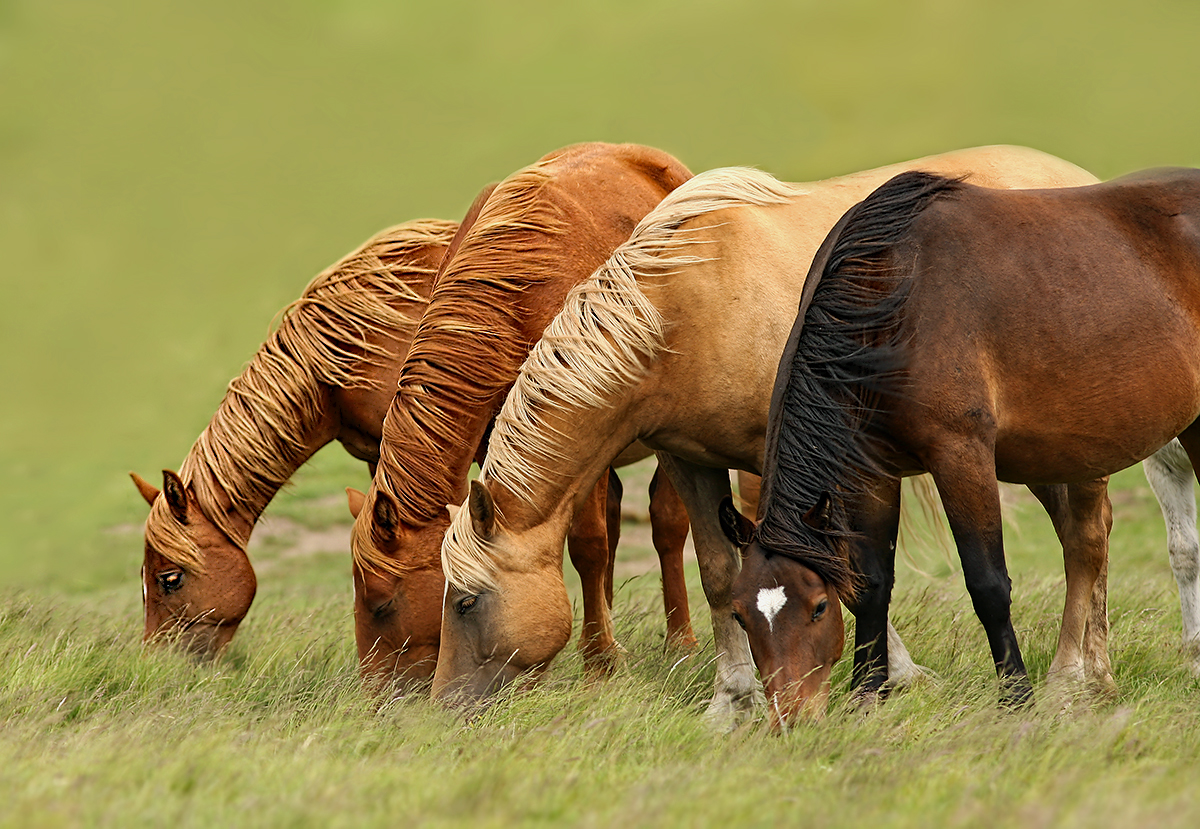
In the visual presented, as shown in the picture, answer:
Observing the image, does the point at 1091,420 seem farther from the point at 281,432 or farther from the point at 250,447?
the point at 250,447

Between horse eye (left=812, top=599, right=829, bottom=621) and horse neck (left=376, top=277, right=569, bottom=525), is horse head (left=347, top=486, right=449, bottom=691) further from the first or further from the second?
horse eye (left=812, top=599, right=829, bottom=621)

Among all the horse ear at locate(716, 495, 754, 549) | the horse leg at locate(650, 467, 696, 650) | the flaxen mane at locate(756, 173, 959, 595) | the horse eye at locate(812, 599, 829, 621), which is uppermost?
the flaxen mane at locate(756, 173, 959, 595)

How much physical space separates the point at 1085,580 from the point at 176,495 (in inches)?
192

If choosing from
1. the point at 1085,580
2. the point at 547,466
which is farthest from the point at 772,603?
the point at 1085,580

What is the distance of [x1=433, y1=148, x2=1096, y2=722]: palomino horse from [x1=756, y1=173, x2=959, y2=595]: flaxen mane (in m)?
0.64

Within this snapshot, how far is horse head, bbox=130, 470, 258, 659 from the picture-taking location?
6.34 metres

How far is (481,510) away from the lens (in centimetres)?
475

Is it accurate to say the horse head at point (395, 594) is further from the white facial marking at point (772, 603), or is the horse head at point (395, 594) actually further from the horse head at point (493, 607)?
the white facial marking at point (772, 603)

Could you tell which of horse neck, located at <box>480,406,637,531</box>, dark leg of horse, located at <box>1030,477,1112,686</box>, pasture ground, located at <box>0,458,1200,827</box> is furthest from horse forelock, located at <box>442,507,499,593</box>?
dark leg of horse, located at <box>1030,477,1112,686</box>

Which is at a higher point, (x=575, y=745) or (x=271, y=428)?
(x=271, y=428)

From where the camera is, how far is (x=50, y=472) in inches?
691

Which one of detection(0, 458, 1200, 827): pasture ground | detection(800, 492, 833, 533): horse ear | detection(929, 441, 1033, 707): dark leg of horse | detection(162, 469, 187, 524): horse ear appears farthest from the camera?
detection(162, 469, 187, 524): horse ear

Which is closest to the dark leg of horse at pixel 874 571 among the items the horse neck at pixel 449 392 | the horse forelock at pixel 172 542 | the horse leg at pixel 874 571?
the horse leg at pixel 874 571

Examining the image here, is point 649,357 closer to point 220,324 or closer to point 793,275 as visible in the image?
point 793,275
